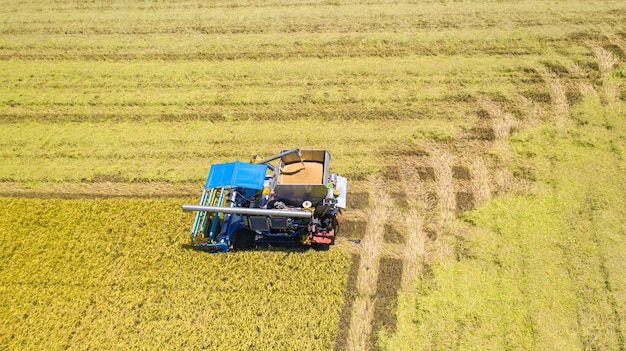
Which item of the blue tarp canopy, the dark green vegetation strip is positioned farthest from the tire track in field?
the blue tarp canopy

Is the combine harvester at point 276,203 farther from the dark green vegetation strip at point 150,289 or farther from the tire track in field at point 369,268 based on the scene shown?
the tire track in field at point 369,268

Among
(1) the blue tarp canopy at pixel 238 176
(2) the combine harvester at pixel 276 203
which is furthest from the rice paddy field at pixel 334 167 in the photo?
(1) the blue tarp canopy at pixel 238 176

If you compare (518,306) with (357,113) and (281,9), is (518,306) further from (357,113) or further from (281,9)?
(281,9)

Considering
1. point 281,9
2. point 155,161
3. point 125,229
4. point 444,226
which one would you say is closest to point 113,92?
point 155,161

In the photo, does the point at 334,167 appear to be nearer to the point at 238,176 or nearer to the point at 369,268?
the point at 238,176

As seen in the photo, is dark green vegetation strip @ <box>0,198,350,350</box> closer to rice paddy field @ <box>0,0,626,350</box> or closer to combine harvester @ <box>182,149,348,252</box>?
rice paddy field @ <box>0,0,626,350</box>

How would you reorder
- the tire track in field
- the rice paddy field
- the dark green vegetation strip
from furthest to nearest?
1. the rice paddy field
2. the dark green vegetation strip
3. the tire track in field

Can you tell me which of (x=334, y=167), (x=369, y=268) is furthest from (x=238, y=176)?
(x=369, y=268)
